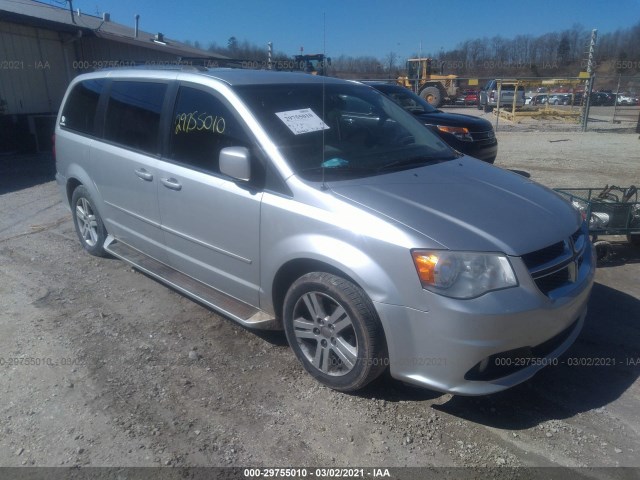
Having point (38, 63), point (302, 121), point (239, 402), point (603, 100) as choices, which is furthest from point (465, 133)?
point (603, 100)

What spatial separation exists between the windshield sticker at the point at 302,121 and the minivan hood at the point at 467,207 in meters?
0.56

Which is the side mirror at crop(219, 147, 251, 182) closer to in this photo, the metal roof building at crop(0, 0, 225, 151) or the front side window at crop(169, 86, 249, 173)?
the front side window at crop(169, 86, 249, 173)

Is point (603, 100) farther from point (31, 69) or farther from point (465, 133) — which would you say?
point (31, 69)

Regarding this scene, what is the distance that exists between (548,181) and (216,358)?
299 inches

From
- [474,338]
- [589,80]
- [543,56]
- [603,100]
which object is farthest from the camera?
[543,56]

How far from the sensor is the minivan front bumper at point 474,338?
2.51 meters

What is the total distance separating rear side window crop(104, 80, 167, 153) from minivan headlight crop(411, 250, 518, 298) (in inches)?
98.0

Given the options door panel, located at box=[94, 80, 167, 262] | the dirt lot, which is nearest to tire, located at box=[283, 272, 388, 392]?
the dirt lot

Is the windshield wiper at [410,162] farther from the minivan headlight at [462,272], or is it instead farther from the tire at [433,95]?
the tire at [433,95]

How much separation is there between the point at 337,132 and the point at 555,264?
5.60 ft

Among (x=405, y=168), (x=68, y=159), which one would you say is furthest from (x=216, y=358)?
(x=68, y=159)

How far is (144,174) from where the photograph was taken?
405 centimetres

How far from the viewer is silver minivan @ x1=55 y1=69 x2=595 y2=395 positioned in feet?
8.49

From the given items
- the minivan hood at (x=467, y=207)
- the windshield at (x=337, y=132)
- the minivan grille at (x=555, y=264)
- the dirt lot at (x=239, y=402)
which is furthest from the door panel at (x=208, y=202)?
the minivan grille at (x=555, y=264)
